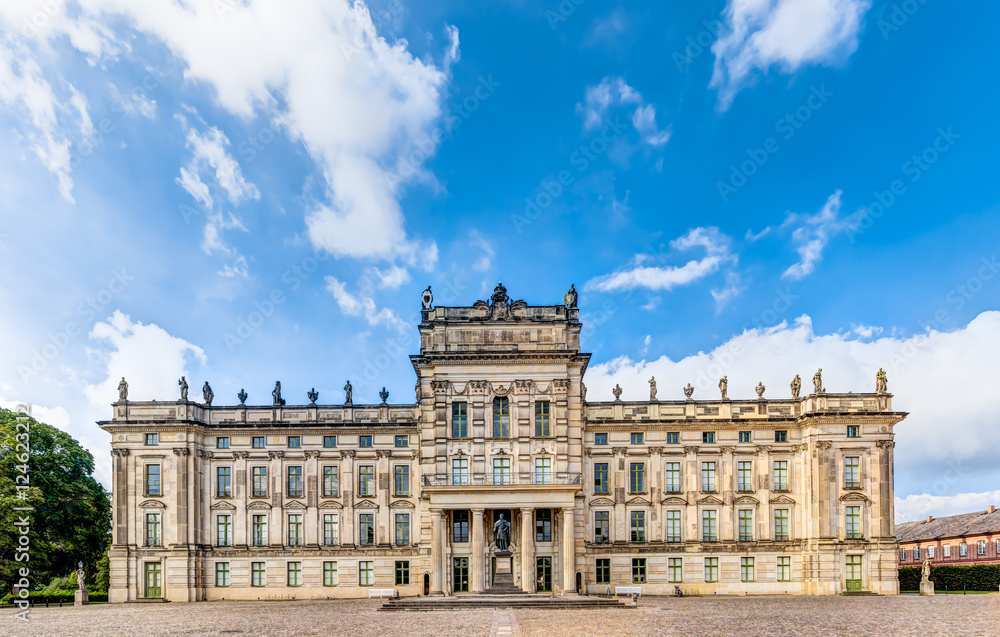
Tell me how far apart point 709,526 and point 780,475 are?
20.8ft

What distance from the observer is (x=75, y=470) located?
5872cm

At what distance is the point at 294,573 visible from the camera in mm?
55188

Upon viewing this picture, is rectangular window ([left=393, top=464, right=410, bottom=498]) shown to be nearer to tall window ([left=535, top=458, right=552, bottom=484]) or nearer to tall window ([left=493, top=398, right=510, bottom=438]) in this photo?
tall window ([left=493, top=398, right=510, bottom=438])

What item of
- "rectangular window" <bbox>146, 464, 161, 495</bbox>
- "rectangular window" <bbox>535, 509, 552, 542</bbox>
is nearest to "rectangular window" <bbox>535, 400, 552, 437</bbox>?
"rectangular window" <bbox>535, 509, 552, 542</bbox>

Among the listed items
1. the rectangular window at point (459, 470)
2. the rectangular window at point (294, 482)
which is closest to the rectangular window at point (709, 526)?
the rectangular window at point (459, 470)

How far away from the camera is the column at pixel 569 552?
49.4 metres

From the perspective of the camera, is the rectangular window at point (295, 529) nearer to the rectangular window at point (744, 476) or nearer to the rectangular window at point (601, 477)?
the rectangular window at point (601, 477)

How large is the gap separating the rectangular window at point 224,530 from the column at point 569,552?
79.4 ft

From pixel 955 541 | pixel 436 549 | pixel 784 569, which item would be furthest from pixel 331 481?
pixel 955 541

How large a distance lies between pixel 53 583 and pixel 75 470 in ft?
34.4

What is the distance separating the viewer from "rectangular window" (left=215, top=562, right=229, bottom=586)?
54875mm

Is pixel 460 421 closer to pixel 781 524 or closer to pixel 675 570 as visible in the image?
pixel 675 570

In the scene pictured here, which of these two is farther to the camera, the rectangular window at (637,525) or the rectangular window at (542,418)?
the rectangular window at (637,525)

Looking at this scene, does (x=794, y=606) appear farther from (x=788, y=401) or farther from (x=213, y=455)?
(x=213, y=455)
